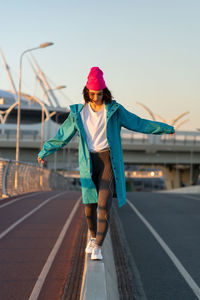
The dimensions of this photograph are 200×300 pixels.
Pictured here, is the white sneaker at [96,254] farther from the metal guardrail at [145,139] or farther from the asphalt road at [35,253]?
the metal guardrail at [145,139]

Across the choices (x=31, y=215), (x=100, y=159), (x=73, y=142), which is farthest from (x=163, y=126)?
(x=73, y=142)

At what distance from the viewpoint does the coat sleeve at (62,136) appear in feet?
18.0

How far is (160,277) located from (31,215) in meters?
6.24

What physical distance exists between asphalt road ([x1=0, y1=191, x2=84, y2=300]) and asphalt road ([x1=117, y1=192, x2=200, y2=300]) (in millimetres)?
→ 924

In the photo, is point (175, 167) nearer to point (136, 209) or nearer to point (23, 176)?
point (23, 176)

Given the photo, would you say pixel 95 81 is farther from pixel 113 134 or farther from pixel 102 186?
pixel 102 186

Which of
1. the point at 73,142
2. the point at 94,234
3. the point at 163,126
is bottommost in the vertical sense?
the point at 94,234

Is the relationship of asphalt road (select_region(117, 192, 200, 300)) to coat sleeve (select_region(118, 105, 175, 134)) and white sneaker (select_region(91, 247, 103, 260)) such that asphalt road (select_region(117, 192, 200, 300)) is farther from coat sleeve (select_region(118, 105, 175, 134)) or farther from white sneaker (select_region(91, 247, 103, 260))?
coat sleeve (select_region(118, 105, 175, 134))

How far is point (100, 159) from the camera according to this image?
5328 mm

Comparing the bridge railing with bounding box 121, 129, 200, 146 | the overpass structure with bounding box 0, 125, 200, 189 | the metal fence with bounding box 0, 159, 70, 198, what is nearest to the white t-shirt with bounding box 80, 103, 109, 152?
the metal fence with bounding box 0, 159, 70, 198

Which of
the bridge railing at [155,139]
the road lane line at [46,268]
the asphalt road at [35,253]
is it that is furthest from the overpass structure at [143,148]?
the road lane line at [46,268]

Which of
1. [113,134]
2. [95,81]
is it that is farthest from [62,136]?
[95,81]

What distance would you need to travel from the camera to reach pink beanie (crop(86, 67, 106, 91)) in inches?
207

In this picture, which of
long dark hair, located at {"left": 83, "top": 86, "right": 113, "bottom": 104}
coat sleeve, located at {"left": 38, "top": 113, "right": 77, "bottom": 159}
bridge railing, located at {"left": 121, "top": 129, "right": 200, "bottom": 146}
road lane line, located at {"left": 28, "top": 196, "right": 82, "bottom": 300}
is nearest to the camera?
road lane line, located at {"left": 28, "top": 196, "right": 82, "bottom": 300}
